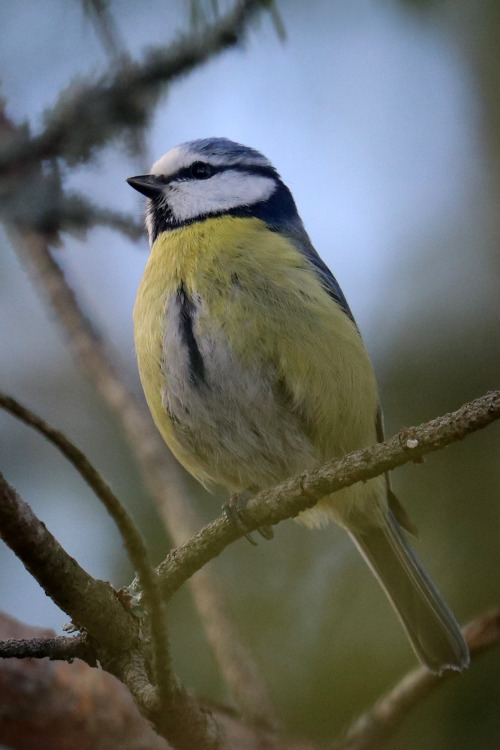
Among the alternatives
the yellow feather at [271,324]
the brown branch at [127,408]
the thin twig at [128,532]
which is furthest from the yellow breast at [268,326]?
the thin twig at [128,532]

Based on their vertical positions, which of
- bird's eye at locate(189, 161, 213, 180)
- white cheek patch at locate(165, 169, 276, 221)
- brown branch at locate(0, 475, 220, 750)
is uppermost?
bird's eye at locate(189, 161, 213, 180)

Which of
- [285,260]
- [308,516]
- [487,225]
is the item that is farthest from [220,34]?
[487,225]

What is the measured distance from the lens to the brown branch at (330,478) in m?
1.56

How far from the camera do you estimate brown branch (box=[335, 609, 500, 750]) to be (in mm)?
1637

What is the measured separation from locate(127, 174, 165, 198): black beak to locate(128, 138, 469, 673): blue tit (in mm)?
237

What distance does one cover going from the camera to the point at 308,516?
9.71 ft

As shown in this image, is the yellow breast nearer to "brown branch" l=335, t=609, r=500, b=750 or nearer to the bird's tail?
the bird's tail

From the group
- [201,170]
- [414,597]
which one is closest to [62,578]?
[414,597]

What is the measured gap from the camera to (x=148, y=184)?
3078mm

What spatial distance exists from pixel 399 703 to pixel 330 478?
53cm

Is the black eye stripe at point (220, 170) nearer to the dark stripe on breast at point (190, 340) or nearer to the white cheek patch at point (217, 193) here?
the white cheek patch at point (217, 193)

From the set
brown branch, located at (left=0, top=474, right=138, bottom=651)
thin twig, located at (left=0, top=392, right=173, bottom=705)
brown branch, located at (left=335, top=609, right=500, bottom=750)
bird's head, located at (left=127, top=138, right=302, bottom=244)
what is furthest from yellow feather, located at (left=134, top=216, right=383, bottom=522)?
thin twig, located at (left=0, top=392, right=173, bottom=705)

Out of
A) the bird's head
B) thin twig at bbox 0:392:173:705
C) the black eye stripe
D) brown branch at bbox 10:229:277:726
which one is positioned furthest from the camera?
the black eye stripe

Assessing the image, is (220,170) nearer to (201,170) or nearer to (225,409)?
(201,170)
